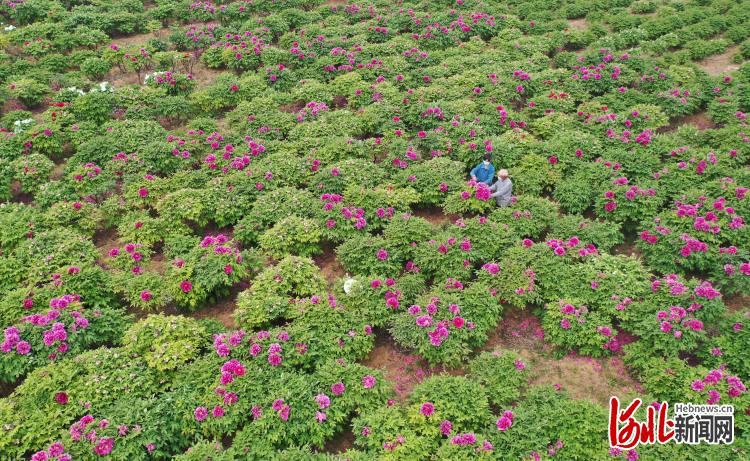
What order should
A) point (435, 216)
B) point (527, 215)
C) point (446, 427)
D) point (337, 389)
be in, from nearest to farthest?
point (446, 427)
point (337, 389)
point (527, 215)
point (435, 216)

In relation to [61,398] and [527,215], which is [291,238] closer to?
[61,398]

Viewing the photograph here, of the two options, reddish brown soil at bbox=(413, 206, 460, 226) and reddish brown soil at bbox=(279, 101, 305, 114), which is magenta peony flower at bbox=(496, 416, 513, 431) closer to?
reddish brown soil at bbox=(413, 206, 460, 226)

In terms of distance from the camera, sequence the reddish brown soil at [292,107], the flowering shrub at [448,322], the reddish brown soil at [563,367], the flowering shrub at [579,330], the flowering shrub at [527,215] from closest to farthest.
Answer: the reddish brown soil at [563,367], the flowering shrub at [448,322], the flowering shrub at [579,330], the flowering shrub at [527,215], the reddish brown soil at [292,107]

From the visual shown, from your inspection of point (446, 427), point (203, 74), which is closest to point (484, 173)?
point (446, 427)

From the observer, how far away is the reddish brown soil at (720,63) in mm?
14133

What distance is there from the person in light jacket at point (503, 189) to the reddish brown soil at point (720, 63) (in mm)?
9029

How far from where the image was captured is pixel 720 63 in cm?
1448

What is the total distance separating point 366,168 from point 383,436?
5842mm

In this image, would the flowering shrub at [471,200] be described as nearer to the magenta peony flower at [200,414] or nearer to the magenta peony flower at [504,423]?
the magenta peony flower at [504,423]

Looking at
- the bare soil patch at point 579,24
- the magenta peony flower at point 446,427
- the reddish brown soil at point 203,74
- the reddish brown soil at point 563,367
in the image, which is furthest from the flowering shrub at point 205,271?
the bare soil patch at point 579,24

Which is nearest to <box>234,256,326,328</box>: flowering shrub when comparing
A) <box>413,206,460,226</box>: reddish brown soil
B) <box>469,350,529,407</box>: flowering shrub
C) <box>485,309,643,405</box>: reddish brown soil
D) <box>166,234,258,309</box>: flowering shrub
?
<box>166,234,258,309</box>: flowering shrub

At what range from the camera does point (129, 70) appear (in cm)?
1523

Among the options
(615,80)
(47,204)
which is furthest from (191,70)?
(615,80)

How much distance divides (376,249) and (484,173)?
3.14 meters
